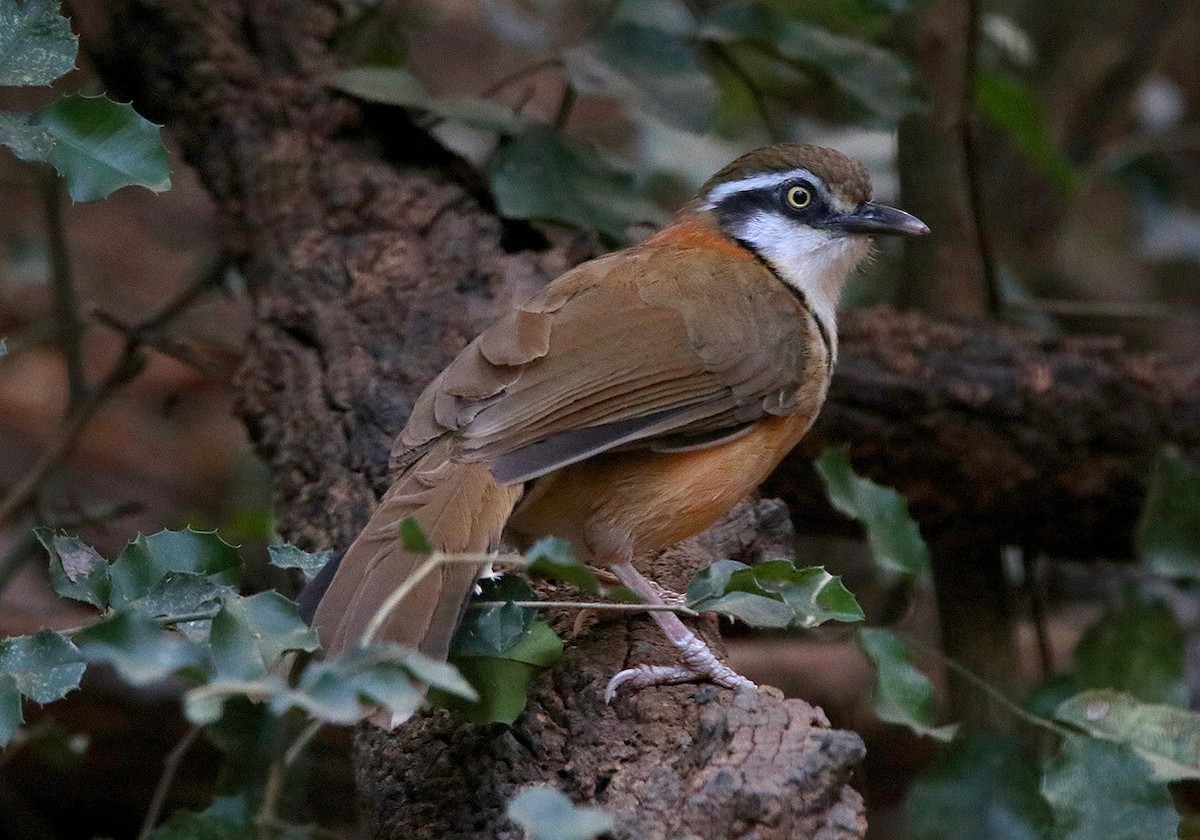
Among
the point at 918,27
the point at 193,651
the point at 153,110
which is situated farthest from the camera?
the point at 918,27

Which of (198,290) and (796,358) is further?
(198,290)

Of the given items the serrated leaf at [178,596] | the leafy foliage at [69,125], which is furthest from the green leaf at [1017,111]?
the serrated leaf at [178,596]

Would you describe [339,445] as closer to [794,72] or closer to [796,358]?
[796,358]

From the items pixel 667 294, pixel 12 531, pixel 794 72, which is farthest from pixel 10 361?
pixel 667 294

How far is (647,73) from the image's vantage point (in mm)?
4598

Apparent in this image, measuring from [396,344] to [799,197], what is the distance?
3.82 feet

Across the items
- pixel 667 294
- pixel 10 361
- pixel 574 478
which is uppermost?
pixel 667 294

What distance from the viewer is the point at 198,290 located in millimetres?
5246

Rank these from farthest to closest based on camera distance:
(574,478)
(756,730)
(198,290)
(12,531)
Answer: (12,531)
(198,290)
(574,478)
(756,730)

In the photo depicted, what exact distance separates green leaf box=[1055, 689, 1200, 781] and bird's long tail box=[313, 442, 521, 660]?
55.4 inches

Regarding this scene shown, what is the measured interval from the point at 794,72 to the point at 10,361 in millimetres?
4606

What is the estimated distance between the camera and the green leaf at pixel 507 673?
2.57 m

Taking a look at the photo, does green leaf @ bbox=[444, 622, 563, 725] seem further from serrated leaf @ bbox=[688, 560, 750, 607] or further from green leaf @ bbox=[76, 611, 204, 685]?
green leaf @ bbox=[76, 611, 204, 685]

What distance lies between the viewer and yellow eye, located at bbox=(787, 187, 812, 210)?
12.9ft
